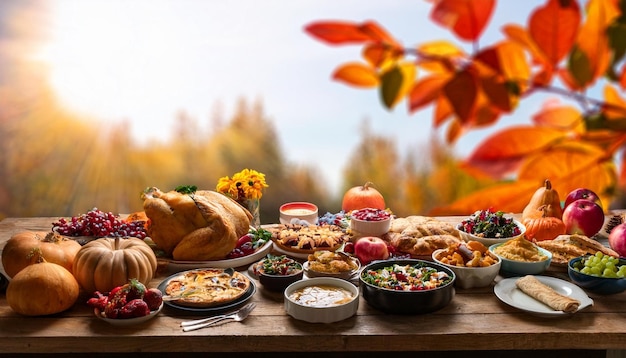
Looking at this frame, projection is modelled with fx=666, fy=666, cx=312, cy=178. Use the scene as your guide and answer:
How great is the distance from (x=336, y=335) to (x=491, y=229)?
2.83 feet

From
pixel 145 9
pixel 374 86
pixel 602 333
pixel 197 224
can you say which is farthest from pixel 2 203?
A: pixel 374 86

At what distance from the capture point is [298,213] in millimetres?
2695

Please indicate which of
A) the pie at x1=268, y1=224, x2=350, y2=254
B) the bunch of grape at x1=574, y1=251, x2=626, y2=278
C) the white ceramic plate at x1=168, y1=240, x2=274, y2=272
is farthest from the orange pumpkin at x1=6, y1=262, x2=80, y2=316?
the bunch of grape at x1=574, y1=251, x2=626, y2=278

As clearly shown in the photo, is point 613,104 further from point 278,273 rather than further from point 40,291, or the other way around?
point 40,291

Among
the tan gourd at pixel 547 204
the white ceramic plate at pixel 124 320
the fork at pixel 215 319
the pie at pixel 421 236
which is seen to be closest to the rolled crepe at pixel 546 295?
the pie at pixel 421 236

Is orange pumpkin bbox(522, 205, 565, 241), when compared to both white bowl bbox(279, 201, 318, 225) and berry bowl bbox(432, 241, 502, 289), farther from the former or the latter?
white bowl bbox(279, 201, 318, 225)

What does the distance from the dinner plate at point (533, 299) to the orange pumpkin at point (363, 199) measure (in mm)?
775

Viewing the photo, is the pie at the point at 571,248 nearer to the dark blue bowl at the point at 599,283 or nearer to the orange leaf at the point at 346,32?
the dark blue bowl at the point at 599,283

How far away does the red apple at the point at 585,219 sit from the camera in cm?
245

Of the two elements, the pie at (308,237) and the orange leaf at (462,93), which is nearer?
the orange leaf at (462,93)

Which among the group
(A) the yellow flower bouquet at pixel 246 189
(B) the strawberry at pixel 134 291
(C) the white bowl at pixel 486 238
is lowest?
(B) the strawberry at pixel 134 291

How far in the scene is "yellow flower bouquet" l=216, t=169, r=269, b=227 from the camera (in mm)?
2539

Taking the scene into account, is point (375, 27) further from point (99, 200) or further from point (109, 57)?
point (99, 200)

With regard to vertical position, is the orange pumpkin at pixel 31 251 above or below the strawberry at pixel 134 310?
above
